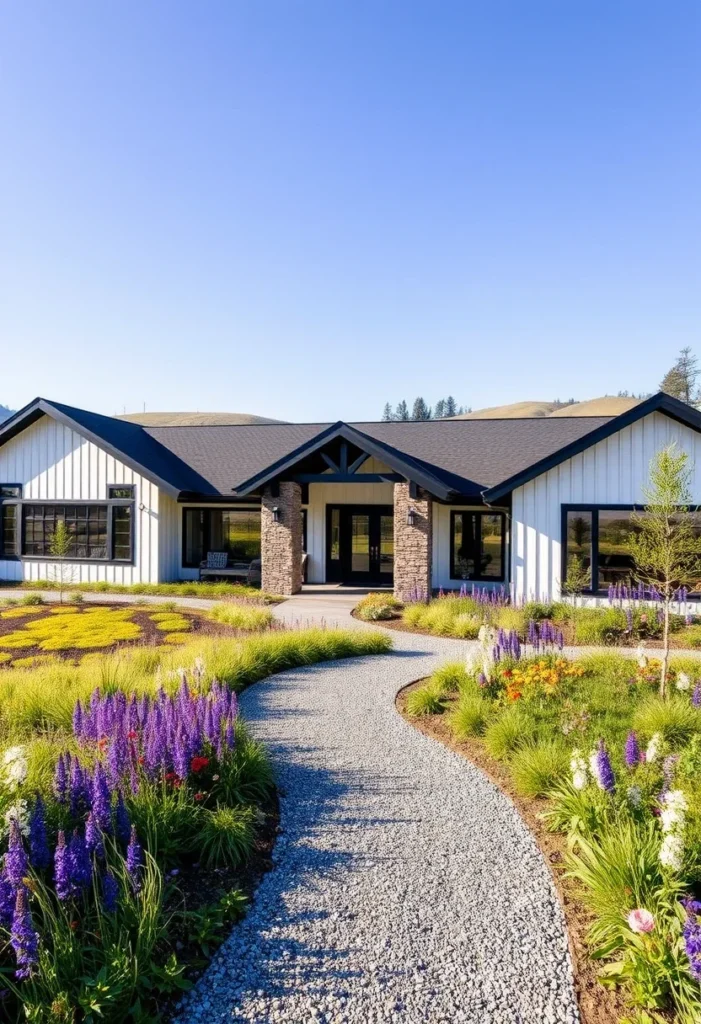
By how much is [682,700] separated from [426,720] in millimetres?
2780

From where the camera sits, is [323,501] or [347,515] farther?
[347,515]

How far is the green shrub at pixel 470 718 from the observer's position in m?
6.52

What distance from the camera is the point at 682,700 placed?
6.41 meters

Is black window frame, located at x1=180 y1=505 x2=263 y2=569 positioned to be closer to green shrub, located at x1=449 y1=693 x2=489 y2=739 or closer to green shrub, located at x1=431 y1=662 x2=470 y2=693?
green shrub, located at x1=431 y1=662 x2=470 y2=693

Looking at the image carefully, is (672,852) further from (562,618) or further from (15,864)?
(562,618)

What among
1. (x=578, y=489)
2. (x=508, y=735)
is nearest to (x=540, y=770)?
(x=508, y=735)

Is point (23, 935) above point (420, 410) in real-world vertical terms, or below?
below

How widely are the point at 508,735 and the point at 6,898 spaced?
4.51 m

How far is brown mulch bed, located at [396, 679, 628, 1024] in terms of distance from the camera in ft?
9.71

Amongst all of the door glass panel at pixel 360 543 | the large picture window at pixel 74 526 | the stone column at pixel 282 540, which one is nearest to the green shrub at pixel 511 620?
the stone column at pixel 282 540

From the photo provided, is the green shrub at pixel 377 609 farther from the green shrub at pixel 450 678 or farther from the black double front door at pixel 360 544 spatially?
the green shrub at pixel 450 678

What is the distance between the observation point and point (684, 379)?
75.4m

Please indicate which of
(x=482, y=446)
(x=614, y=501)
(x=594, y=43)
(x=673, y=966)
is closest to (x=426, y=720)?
(x=673, y=966)

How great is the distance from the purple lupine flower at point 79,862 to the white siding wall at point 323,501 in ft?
52.4
